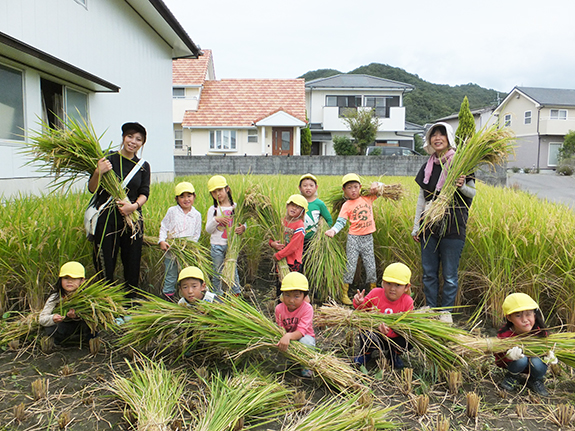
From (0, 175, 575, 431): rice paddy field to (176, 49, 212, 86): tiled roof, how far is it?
18844 mm

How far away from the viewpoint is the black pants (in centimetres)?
283

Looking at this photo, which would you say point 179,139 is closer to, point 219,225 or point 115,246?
point 219,225

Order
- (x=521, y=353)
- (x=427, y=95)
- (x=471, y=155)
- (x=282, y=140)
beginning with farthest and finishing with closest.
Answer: (x=427, y=95) < (x=282, y=140) < (x=471, y=155) < (x=521, y=353)

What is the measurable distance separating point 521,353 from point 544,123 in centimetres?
2772

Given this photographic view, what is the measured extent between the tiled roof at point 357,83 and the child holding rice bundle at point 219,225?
892 inches

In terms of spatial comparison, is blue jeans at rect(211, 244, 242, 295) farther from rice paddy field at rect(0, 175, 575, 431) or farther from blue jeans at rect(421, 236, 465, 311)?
blue jeans at rect(421, 236, 465, 311)

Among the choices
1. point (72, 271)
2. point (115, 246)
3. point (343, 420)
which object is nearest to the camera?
point (343, 420)

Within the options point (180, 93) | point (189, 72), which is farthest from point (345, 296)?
point (189, 72)

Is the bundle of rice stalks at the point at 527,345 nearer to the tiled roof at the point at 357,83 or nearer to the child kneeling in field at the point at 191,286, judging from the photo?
the child kneeling in field at the point at 191,286

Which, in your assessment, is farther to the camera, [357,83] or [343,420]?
[357,83]

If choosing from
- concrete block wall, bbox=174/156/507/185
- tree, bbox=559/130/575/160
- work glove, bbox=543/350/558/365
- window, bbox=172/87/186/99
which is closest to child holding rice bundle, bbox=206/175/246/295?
work glove, bbox=543/350/558/365

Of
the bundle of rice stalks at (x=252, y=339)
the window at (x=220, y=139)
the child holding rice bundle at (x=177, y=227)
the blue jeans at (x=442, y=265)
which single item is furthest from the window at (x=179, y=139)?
the bundle of rice stalks at (x=252, y=339)

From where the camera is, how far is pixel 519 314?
2.24 m

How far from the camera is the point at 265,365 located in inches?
93.7
